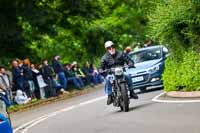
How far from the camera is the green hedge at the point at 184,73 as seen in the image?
64.9 feet

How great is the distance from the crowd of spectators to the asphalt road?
5.13 metres

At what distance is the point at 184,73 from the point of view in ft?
66.7

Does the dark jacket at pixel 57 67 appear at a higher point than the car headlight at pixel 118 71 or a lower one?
higher

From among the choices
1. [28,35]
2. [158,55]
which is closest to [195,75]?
[158,55]

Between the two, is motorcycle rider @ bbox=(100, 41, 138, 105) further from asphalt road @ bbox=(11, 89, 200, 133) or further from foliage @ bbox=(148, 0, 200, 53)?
foliage @ bbox=(148, 0, 200, 53)

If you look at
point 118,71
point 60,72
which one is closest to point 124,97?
point 118,71

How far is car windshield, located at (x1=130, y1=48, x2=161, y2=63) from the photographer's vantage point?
1045 inches

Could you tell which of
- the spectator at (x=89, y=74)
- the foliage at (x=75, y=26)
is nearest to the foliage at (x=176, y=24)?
the foliage at (x=75, y=26)

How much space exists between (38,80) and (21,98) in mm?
1598

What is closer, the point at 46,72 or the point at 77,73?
the point at 46,72

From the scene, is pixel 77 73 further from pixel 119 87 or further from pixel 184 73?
pixel 119 87

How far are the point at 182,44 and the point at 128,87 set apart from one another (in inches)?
145

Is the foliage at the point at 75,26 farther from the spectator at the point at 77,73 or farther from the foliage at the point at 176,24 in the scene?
the foliage at the point at 176,24

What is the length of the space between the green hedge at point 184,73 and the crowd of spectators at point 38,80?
583cm
